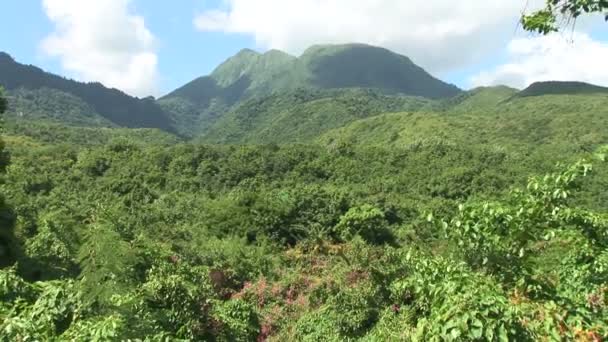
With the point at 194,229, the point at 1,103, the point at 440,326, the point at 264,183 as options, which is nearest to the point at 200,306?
the point at 440,326

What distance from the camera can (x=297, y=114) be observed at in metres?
153

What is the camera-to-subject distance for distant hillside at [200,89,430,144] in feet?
460

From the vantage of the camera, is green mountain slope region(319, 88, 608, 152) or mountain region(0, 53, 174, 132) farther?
mountain region(0, 53, 174, 132)

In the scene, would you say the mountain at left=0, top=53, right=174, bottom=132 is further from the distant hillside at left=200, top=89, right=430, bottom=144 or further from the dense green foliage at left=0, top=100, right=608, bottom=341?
the dense green foliage at left=0, top=100, right=608, bottom=341

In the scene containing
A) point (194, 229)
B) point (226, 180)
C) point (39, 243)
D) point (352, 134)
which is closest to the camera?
point (39, 243)

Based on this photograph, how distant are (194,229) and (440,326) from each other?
40.5 metres

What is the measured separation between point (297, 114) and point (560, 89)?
65.1m

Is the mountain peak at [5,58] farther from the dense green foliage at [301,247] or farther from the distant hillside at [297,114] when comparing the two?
the dense green foliage at [301,247]

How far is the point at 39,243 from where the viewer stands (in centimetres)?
1816

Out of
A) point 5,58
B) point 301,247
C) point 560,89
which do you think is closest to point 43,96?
point 5,58

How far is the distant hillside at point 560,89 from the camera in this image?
393 feet

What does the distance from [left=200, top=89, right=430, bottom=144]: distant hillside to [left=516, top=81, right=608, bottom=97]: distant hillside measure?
38.6 meters

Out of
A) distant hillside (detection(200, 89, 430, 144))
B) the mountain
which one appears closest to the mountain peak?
the mountain

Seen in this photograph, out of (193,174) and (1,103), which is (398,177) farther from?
(1,103)
